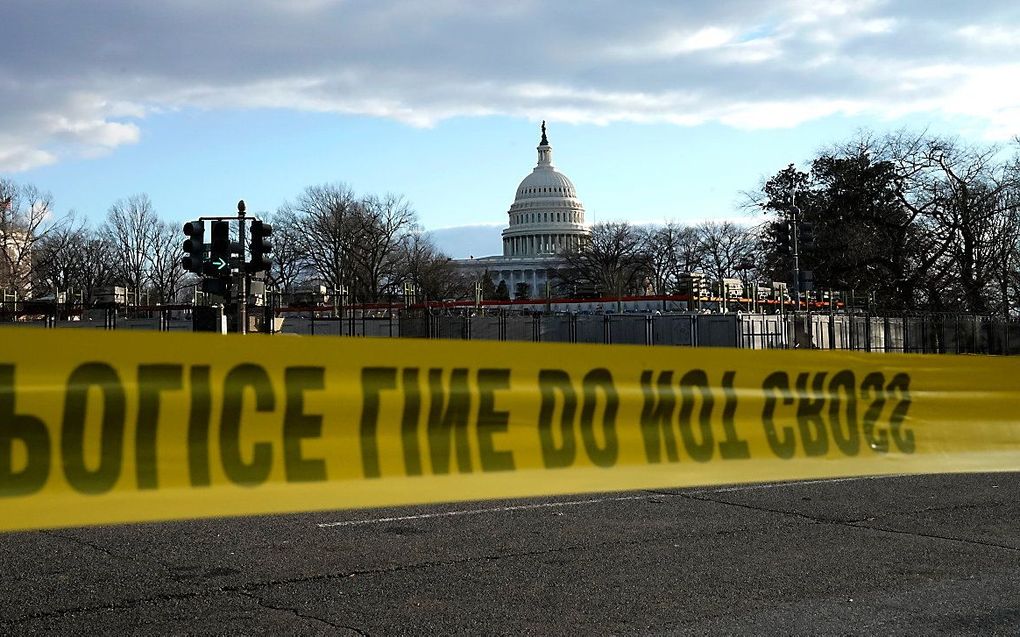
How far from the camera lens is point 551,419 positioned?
5637mm

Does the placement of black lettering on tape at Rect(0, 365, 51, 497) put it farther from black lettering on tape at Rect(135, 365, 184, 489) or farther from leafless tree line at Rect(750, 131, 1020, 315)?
leafless tree line at Rect(750, 131, 1020, 315)

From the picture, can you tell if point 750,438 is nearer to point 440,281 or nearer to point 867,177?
point 867,177

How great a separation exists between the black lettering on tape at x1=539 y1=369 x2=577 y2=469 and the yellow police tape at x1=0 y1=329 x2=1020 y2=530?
10mm

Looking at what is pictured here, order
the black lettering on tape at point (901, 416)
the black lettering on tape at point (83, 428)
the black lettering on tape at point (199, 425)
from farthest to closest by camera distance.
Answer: the black lettering on tape at point (901, 416) < the black lettering on tape at point (199, 425) < the black lettering on tape at point (83, 428)

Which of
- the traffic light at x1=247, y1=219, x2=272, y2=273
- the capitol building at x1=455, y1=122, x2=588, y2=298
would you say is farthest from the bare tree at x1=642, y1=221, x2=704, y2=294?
the traffic light at x1=247, y1=219, x2=272, y2=273

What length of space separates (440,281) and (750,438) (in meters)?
83.6

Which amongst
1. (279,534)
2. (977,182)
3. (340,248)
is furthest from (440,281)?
(279,534)

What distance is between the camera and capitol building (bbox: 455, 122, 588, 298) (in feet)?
468

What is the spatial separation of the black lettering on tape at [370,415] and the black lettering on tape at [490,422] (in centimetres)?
52

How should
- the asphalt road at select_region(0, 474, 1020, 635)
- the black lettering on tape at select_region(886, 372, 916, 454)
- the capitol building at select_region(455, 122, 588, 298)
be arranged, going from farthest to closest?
1. the capitol building at select_region(455, 122, 588, 298)
2. the black lettering on tape at select_region(886, 372, 916, 454)
3. the asphalt road at select_region(0, 474, 1020, 635)

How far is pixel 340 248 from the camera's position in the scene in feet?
268

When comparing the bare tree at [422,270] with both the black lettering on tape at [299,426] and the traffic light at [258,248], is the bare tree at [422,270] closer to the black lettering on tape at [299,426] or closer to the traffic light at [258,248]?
the traffic light at [258,248]

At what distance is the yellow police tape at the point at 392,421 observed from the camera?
438 cm

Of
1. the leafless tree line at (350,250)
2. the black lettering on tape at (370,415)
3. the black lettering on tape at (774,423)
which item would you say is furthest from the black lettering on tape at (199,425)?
the leafless tree line at (350,250)
